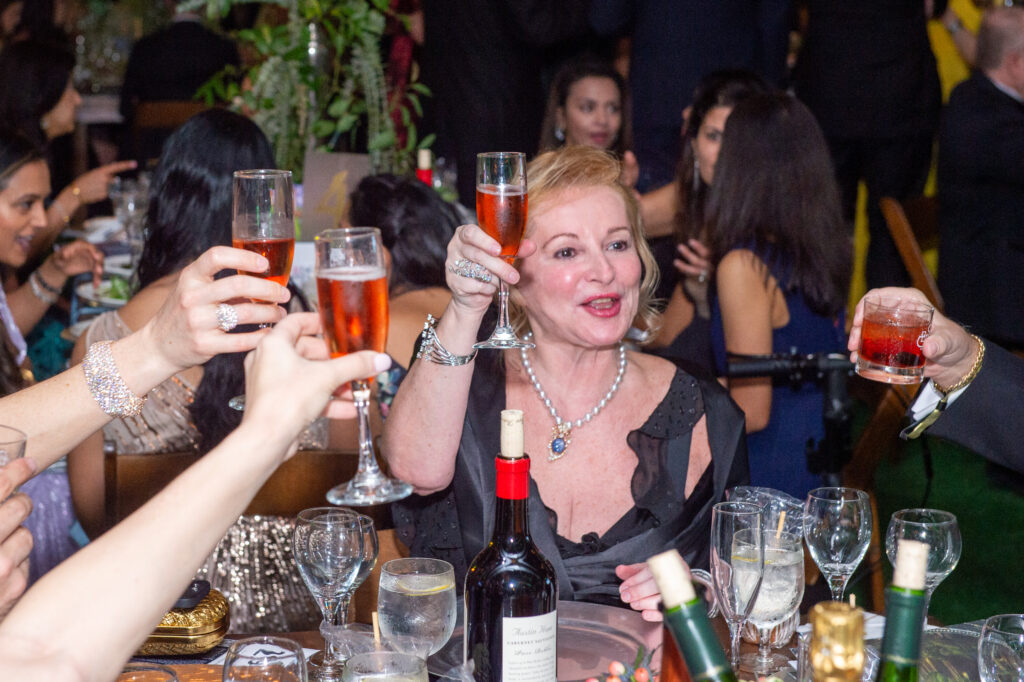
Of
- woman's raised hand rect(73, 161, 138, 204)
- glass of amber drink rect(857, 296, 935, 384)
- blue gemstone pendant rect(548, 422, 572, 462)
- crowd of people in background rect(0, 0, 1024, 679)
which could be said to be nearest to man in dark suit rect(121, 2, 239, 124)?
crowd of people in background rect(0, 0, 1024, 679)

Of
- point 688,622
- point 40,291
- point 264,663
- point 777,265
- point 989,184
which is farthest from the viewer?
point 989,184

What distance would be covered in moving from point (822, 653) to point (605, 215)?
142 cm

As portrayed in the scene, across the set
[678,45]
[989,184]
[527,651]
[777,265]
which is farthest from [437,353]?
[989,184]

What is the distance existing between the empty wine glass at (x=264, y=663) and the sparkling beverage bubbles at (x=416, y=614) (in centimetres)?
17

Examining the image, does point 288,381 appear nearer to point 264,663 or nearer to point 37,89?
point 264,663

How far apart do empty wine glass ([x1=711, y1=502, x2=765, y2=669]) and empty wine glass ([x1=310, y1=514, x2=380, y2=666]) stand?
0.47m

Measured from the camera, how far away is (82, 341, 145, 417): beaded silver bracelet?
55.8 inches

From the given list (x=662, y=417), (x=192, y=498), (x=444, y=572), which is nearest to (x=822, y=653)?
(x=192, y=498)

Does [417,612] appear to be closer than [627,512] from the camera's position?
Yes

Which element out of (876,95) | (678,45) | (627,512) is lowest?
(627,512)

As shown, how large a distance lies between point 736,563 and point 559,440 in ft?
2.54

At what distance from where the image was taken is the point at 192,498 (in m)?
0.88

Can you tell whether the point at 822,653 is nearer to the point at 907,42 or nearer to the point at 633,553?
the point at 633,553

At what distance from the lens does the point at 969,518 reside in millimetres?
4160
